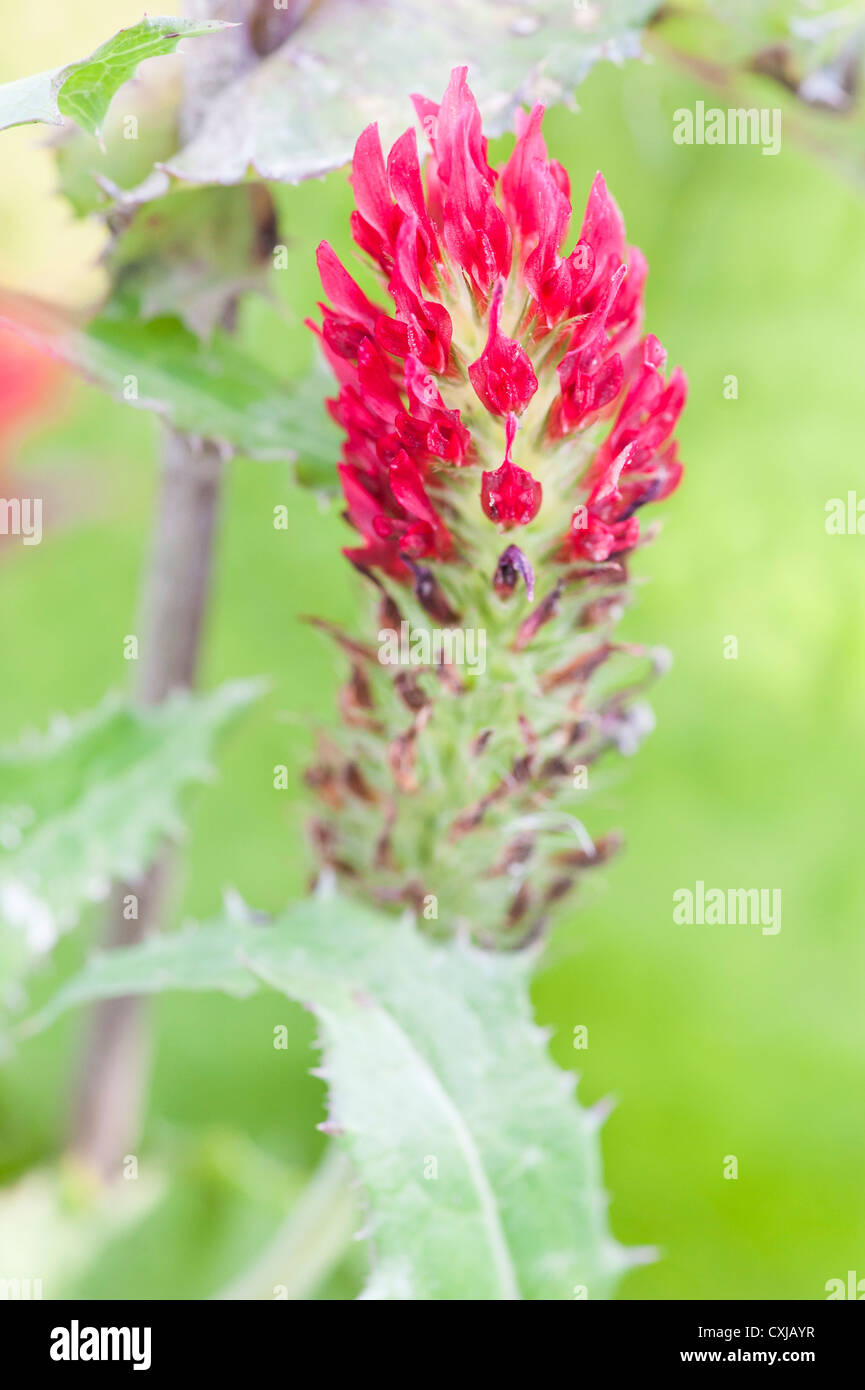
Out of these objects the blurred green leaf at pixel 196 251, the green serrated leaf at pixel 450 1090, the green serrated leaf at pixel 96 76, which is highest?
the blurred green leaf at pixel 196 251

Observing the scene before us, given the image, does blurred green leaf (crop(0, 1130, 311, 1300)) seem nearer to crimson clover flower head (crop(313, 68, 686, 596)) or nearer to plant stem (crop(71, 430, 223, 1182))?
plant stem (crop(71, 430, 223, 1182))

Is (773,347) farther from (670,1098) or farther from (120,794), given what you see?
(120,794)

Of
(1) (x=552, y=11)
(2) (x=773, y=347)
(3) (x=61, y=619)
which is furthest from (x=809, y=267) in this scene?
(3) (x=61, y=619)

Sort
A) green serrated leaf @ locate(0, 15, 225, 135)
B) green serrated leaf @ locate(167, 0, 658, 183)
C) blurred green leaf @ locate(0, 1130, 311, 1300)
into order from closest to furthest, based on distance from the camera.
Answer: green serrated leaf @ locate(0, 15, 225, 135) → green serrated leaf @ locate(167, 0, 658, 183) → blurred green leaf @ locate(0, 1130, 311, 1300)

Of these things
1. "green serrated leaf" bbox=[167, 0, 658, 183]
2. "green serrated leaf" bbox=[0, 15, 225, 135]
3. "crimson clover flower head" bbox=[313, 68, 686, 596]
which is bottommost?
"crimson clover flower head" bbox=[313, 68, 686, 596]

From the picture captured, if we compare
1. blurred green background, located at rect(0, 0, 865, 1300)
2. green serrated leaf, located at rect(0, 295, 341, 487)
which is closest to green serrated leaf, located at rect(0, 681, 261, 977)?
green serrated leaf, located at rect(0, 295, 341, 487)

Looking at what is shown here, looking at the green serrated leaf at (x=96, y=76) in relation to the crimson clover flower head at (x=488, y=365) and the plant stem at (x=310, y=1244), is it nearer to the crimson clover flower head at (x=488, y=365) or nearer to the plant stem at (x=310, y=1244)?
the crimson clover flower head at (x=488, y=365)

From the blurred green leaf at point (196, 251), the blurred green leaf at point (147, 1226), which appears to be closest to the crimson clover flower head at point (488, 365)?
the blurred green leaf at point (196, 251)

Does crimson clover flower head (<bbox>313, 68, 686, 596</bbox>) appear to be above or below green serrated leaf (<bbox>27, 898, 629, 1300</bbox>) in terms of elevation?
above

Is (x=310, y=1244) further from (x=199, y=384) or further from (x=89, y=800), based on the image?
(x=199, y=384)

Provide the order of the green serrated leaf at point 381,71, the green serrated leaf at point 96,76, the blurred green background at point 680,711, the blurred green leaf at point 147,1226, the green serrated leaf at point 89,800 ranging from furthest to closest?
the blurred green background at point 680,711 < the blurred green leaf at point 147,1226 < the green serrated leaf at point 89,800 < the green serrated leaf at point 381,71 < the green serrated leaf at point 96,76
